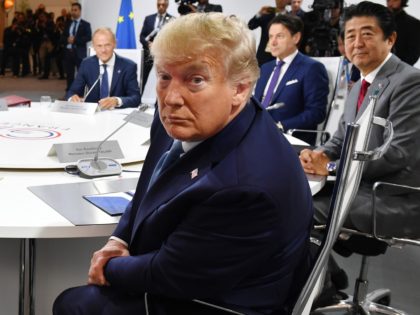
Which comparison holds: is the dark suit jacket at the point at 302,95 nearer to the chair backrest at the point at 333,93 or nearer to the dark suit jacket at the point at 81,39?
the chair backrest at the point at 333,93

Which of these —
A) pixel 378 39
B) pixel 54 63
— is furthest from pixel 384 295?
pixel 54 63

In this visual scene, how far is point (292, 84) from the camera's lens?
352 centimetres

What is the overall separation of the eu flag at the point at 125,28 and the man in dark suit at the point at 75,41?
100 cm

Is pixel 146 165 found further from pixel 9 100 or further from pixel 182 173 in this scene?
pixel 9 100

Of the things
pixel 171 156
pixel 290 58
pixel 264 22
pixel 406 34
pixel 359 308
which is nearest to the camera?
pixel 171 156

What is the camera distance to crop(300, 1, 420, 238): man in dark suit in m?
1.98

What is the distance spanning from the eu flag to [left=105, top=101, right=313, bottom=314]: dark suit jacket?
7.25m

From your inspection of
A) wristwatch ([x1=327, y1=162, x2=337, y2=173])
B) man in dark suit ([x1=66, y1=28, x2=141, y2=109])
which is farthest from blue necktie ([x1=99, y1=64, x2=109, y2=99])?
wristwatch ([x1=327, y1=162, x2=337, y2=173])

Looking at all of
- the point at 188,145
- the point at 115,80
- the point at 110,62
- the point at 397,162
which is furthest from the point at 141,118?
the point at 110,62

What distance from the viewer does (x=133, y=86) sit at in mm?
4039

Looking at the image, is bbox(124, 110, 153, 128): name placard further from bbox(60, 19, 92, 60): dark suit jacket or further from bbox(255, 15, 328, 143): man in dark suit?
bbox(60, 19, 92, 60): dark suit jacket

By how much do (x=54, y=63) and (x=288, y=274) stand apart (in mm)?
12189

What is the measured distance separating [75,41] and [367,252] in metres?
7.77

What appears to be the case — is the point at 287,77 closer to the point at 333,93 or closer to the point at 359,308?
the point at 333,93
